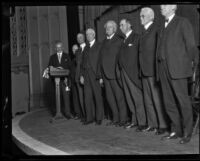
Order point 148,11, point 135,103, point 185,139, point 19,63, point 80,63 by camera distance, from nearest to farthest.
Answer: point 185,139, point 148,11, point 19,63, point 135,103, point 80,63

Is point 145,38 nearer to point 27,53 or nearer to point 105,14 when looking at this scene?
point 105,14

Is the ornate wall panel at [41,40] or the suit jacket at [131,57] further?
the suit jacket at [131,57]

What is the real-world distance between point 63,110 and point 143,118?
70cm

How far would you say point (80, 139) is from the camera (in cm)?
326

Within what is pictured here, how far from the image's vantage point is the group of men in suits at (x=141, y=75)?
3309 mm

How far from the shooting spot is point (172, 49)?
337cm

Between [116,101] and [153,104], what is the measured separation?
13.2 inches

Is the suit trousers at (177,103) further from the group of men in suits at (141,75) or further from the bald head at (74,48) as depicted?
the bald head at (74,48)

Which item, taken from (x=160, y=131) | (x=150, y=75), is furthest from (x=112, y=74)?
(x=160, y=131)

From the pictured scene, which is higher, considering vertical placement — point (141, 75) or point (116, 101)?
point (141, 75)

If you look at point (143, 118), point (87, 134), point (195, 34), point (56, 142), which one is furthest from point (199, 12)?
point (56, 142)

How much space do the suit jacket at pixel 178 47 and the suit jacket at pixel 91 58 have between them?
0.58 m

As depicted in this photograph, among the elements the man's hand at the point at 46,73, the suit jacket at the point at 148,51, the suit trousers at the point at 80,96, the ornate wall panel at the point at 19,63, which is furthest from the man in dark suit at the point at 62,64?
the suit jacket at the point at 148,51

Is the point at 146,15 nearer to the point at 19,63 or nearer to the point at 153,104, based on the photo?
the point at 153,104
